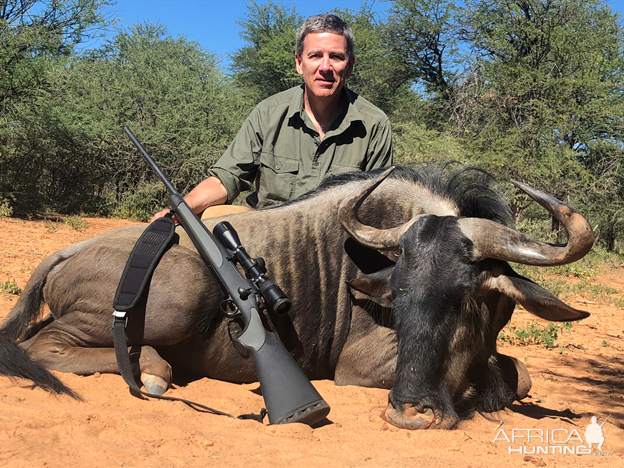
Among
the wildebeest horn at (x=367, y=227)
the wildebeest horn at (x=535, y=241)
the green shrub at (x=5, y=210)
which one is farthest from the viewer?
the green shrub at (x=5, y=210)

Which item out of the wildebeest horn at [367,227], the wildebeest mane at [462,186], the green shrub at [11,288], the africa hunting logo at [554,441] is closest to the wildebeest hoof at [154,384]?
the wildebeest horn at [367,227]

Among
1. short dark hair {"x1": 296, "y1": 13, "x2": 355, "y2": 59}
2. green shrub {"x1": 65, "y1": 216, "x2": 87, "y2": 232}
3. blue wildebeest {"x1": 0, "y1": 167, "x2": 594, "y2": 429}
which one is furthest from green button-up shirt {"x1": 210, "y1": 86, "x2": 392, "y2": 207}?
green shrub {"x1": 65, "y1": 216, "x2": 87, "y2": 232}

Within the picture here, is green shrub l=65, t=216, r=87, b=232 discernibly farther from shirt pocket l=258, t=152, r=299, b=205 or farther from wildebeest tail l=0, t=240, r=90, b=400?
wildebeest tail l=0, t=240, r=90, b=400

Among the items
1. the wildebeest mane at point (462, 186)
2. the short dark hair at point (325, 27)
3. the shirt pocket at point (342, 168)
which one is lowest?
the wildebeest mane at point (462, 186)

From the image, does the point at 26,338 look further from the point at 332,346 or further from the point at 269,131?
the point at 269,131

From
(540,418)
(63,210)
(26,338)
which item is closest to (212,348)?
(26,338)

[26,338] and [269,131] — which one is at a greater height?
[269,131]

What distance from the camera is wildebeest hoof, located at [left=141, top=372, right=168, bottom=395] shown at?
3338 millimetres

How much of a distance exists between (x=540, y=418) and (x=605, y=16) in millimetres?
19894

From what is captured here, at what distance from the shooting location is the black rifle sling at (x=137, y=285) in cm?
318

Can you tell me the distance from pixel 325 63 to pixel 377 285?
2.22 m

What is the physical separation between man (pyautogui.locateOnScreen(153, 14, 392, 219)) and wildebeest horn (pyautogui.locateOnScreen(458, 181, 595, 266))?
1971mm

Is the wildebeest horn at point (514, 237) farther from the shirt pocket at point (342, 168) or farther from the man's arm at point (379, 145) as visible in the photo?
the man's arm at point (379, 145)

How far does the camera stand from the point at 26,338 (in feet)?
12.7
